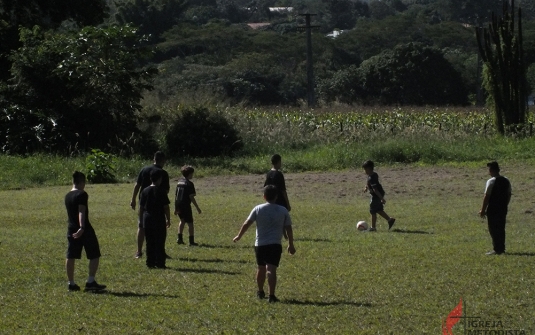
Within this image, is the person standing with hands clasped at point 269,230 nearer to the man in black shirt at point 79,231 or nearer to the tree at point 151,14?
the man in black shirt at point 79,231

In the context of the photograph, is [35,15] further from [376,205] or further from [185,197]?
[185,197]

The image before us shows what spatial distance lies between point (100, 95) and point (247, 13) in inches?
5255

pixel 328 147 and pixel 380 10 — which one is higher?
pixel 380 10

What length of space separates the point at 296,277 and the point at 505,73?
3155cm

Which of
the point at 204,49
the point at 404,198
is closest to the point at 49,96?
the point at 404,198

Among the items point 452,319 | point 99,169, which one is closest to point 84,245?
point 452,319

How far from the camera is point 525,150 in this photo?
121 feet

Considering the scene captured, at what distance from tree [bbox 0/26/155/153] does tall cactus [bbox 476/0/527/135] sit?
1576cm

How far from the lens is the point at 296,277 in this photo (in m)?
13.9

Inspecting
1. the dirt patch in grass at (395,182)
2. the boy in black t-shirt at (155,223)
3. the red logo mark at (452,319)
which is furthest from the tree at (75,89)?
the red logo mark at (452,319)

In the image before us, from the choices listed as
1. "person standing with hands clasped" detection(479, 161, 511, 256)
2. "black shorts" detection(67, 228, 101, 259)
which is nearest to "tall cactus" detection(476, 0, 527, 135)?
"person standing with hands clasped" detection(479, 161, 511, 256)

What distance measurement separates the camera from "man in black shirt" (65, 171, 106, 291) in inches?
495

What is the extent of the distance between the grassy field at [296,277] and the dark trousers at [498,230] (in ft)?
0.94

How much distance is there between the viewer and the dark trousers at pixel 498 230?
1555cm
